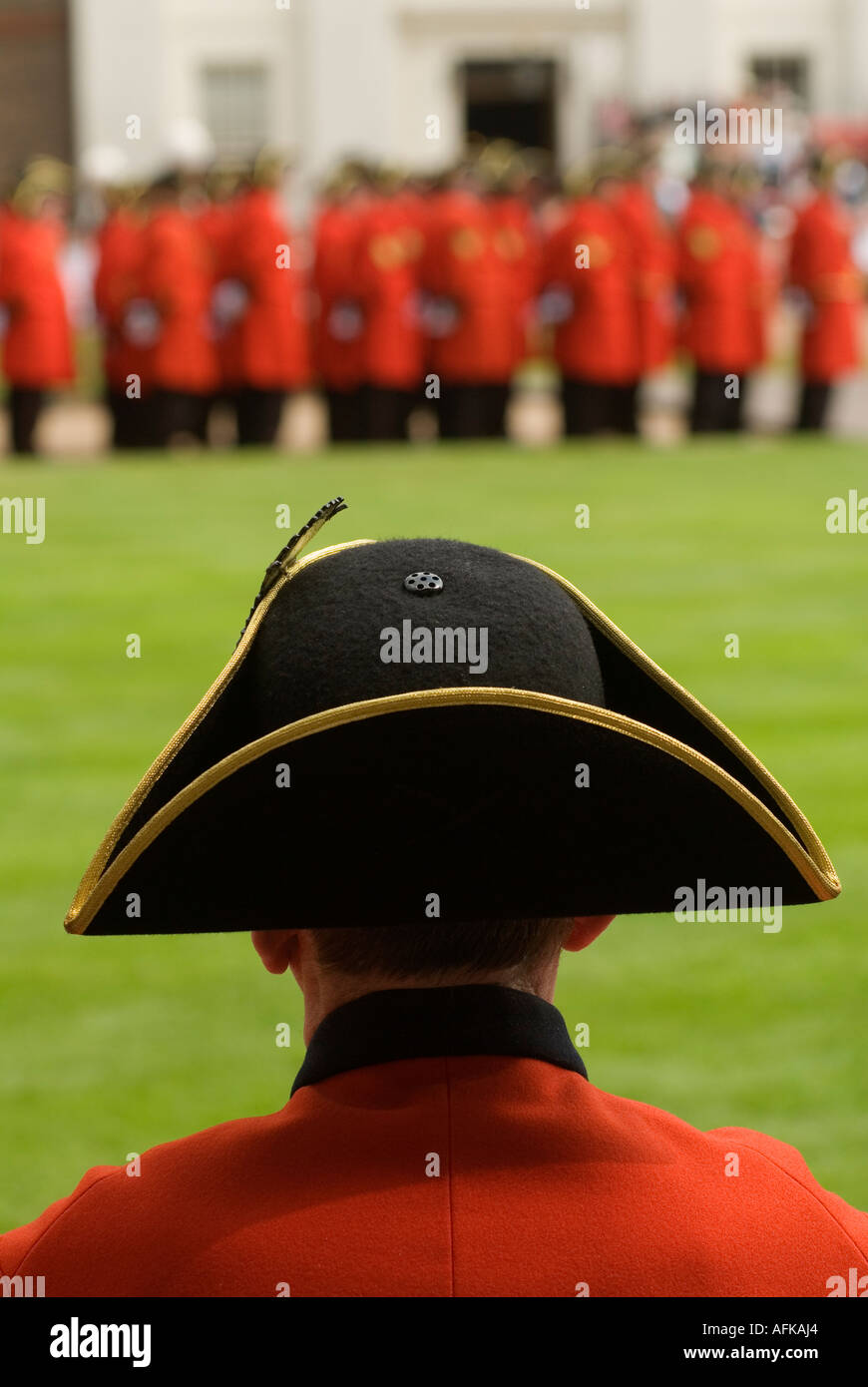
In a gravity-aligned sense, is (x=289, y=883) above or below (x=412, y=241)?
below

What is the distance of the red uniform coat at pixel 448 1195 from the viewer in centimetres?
152

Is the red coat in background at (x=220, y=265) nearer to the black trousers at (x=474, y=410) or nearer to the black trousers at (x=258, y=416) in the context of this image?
the black trousers at (x=258, y=416)

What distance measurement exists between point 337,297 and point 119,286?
5.63ft

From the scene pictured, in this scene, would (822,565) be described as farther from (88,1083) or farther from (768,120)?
(768,120)

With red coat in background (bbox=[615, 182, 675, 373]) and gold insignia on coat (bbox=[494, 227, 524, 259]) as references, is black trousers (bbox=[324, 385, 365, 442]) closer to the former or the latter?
gold insignia on coat (bbox=[494, 227, 524, 259])

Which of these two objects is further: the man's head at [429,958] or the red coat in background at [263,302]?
the red coat in background at [263,302]

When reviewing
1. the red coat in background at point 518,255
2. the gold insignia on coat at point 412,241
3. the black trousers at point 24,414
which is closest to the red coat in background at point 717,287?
the red coat in background at point 518,255

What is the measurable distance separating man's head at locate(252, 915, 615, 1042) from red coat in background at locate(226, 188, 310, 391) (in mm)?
16362

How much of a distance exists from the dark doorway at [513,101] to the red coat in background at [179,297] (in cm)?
1824

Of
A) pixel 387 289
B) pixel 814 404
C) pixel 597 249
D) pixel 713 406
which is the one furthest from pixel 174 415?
pixel 814 404

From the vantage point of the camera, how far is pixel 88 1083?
4.61 meters

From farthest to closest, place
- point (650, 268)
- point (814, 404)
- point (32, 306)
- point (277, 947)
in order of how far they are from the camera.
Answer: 1. point (814, 404)
2. point (650, 268)
3. point (32, 306)
4. point (277, 947)

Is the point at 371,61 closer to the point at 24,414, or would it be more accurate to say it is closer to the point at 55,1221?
the point at 24,414

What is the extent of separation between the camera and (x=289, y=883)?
5.51 feet
